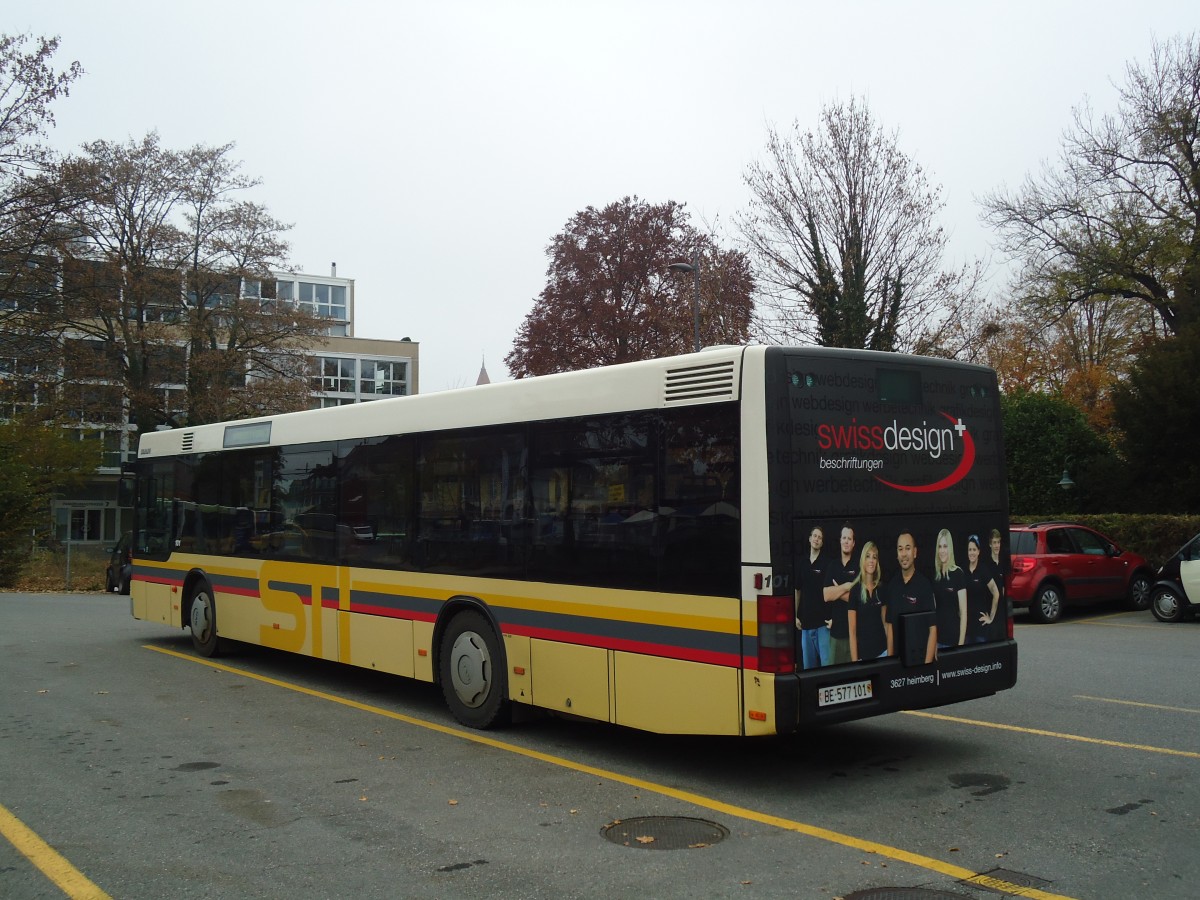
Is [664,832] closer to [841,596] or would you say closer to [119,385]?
[841,596]

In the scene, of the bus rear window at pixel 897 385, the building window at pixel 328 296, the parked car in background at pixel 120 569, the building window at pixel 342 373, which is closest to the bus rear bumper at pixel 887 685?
the bus rear window at pixel 897 385

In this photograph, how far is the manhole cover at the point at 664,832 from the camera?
5.56 meters

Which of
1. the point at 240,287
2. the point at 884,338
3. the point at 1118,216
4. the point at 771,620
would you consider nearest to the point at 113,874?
the point at 771,620

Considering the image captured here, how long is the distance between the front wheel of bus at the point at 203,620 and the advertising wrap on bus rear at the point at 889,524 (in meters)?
8.57

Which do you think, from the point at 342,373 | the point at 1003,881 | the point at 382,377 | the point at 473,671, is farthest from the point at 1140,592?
the point at 342,373

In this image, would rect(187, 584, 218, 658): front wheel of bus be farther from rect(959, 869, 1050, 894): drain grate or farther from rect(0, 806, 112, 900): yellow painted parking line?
rect(959, 869, 1050, 894): drain grate

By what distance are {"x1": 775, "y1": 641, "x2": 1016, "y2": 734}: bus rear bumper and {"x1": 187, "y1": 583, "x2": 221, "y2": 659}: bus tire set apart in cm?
856

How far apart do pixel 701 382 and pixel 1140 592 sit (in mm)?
15663

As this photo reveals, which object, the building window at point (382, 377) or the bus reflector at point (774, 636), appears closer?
the bus reflector at point (774, 636)

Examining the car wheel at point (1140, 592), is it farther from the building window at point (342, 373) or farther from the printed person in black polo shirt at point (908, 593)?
the building window at point (342, 373)

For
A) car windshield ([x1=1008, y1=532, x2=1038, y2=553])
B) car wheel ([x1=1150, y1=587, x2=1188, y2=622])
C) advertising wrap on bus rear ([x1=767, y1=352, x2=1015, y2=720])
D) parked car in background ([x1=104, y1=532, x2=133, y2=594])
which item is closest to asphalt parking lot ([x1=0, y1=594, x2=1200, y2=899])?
advertising wrap on bus rear ([x1=767, y1=352, x2=1015, y2=720])

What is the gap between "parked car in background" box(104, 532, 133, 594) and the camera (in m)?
26.4

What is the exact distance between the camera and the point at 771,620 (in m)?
6.28

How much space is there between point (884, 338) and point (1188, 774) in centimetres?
1964
